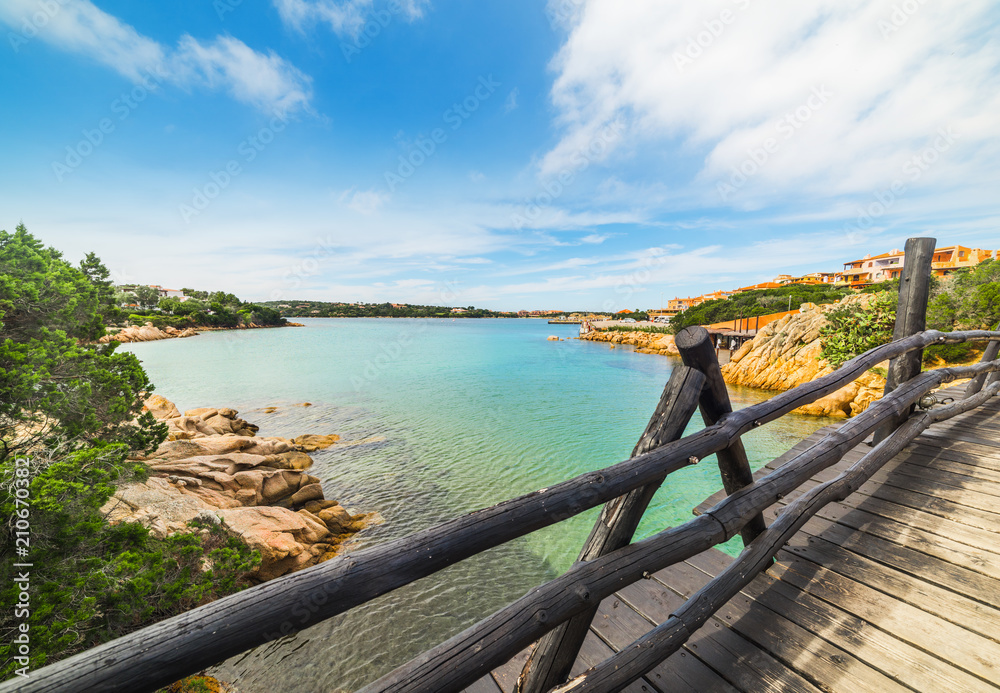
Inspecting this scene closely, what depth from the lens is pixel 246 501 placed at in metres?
7.58

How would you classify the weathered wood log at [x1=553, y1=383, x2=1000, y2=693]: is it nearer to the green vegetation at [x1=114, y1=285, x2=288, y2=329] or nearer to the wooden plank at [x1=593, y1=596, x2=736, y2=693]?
the wooden plank at [x1=593, y1=596, x2=736, y2=693]

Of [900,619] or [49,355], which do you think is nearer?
[900,619]

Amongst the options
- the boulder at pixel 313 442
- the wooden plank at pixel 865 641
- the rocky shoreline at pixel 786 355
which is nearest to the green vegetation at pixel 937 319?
the rocky shoreline at pixel 786 355

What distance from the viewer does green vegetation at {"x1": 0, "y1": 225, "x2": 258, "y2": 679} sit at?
314 centimetres

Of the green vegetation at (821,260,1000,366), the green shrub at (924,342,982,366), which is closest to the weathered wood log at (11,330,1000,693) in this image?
the green vegetation at (821,260,1000,366)

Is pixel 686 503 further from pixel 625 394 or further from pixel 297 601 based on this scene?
pixel 625 394

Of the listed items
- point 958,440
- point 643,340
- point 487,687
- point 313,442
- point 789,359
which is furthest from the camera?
point 643,340

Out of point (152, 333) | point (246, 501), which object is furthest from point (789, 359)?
point (152, 333)

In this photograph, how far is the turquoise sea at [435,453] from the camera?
5098 millimetres

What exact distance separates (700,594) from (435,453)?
11002 mm

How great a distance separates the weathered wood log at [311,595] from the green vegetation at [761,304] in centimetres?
4222

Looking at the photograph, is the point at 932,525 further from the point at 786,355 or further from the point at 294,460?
the point at 786,355

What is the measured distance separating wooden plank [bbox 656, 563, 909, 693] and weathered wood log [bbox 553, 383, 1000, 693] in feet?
0.56

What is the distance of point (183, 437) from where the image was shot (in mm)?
10859
